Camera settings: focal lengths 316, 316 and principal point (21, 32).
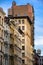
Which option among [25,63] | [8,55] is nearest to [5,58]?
[8,55]

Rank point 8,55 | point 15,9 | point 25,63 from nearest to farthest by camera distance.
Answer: point 8,55, point 25,63, point 15,9

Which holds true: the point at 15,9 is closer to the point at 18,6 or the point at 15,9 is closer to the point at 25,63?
the point at 18,6

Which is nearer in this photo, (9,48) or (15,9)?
(9,48)

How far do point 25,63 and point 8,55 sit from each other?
195ft

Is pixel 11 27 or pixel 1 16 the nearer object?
pixel 1 16

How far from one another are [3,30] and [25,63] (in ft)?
218

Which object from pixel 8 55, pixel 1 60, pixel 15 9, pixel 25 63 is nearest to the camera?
pixel 1 60

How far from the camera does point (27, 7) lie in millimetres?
181250

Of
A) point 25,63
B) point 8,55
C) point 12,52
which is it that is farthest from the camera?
point 25,63

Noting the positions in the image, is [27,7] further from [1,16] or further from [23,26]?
[1,16]

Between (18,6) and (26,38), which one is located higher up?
(18,6)

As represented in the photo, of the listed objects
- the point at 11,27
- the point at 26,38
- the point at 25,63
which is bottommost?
the point at 25,63

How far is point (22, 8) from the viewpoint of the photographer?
177875mm

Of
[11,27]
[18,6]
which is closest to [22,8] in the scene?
[18,6]
